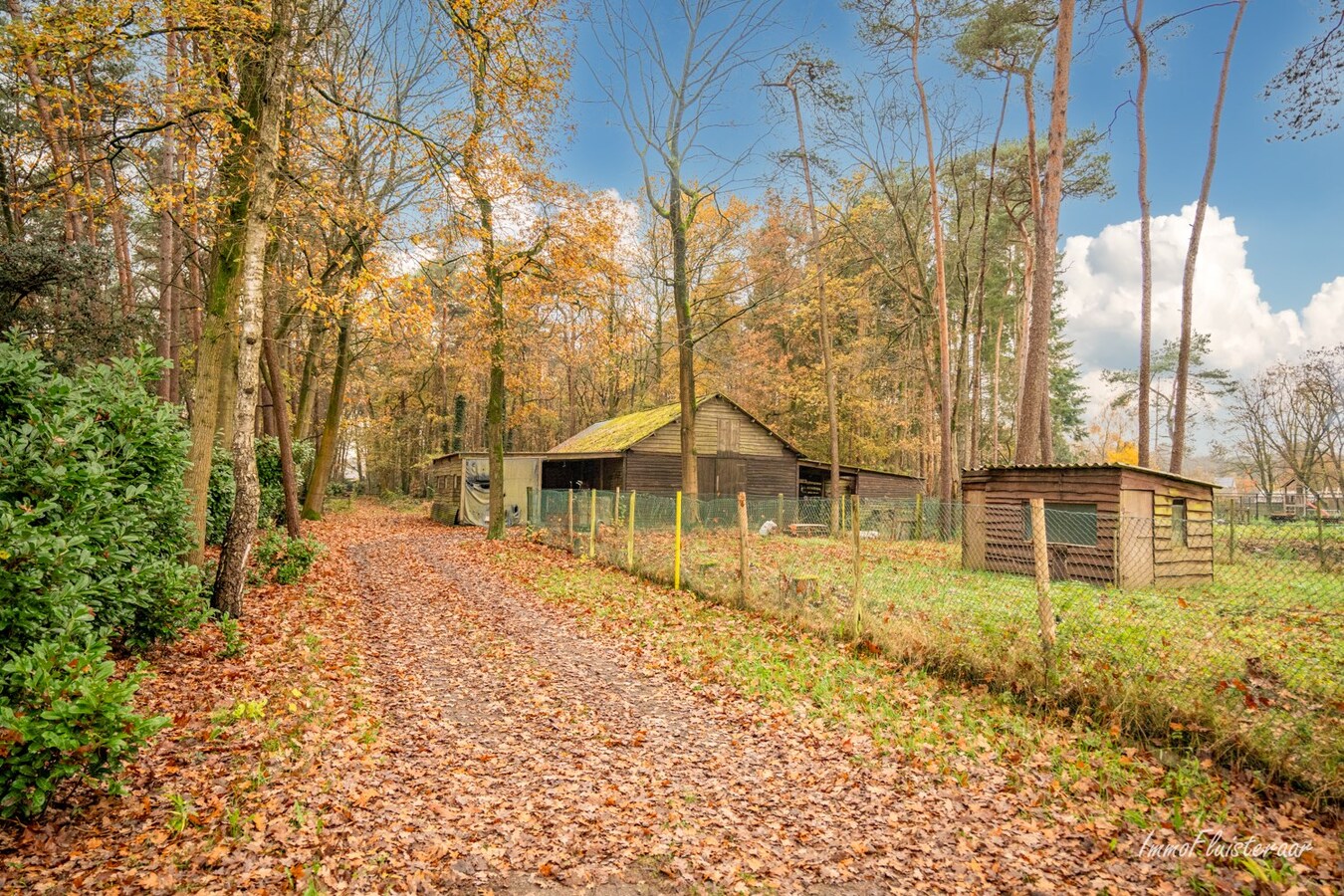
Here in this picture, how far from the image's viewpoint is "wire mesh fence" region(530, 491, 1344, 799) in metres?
4.85

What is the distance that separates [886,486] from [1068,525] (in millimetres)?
16540

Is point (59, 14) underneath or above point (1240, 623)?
above

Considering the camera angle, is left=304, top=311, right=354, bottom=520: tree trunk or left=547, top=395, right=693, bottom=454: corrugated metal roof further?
left=547, top=395, right=693, bottom=454: corrugated metal roof

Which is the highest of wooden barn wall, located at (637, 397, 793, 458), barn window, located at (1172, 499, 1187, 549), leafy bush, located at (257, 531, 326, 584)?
wooden barn wall, located at (637, 397, 793, 458)

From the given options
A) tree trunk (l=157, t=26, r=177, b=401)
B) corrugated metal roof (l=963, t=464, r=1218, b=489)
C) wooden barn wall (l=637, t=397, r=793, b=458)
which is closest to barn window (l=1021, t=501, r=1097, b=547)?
corrugated metal roof (l=963, t=464, r=1218, b=489)

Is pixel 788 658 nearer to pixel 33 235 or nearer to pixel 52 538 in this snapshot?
pixel 52 538

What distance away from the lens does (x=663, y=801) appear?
166 inches

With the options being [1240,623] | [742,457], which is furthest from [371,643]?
[742,457]

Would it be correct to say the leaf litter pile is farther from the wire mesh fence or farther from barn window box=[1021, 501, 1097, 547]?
barn window box=[1021, 501, 1097, 547]

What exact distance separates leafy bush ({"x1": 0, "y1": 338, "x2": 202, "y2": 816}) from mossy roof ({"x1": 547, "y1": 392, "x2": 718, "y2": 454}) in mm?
18658

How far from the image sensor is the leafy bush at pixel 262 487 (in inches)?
447

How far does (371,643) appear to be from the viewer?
7680 millimetres

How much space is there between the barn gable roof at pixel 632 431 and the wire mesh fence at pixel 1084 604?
6.92 metres

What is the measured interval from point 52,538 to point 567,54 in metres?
10.1
